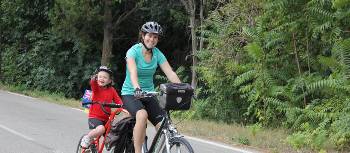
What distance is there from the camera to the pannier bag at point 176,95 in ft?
19.6

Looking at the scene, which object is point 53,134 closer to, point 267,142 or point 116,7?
point 267,142

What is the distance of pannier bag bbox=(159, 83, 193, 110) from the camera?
5.98m

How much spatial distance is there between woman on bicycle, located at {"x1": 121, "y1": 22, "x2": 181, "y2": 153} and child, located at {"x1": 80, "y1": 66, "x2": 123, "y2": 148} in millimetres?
665

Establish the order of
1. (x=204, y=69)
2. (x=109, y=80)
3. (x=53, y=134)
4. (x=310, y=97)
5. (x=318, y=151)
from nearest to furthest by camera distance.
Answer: (x=109, y=80), (x=318, y=151), (x=53, y=134), (x=310, y=97), (x=204, y=69)

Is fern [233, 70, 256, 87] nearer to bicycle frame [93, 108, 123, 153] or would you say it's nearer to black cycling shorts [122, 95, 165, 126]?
bicycle frame [93, 108, 123, 153]

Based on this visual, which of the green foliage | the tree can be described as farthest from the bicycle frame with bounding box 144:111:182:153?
the tree

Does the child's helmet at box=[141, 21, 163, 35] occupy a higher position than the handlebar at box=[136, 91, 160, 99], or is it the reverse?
the child's helmet at box=[141, 21, 163, 35]

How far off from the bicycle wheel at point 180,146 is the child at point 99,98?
165cm

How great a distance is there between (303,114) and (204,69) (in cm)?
465

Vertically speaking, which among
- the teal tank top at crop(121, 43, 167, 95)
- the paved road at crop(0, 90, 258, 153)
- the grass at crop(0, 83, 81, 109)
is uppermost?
the teal tank top at crop(121, 43, 167, 95)

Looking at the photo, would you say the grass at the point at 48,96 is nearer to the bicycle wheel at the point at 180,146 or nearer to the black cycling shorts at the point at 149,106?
the black cycling shorts at the point at 149,106

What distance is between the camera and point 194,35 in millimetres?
20984

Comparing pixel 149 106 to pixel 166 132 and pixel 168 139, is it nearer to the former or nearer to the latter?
pixel 166 132

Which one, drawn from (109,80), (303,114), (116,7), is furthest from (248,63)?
(116,7)
